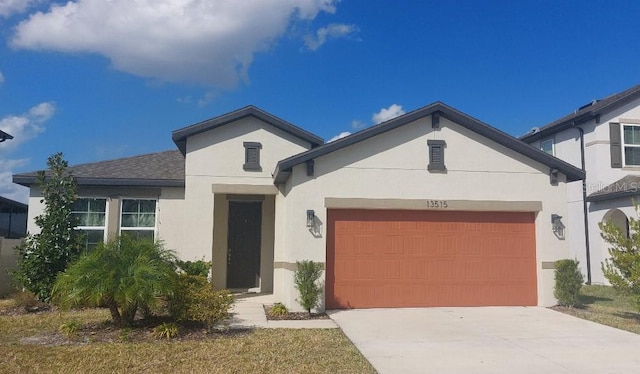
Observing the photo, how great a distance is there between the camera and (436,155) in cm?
1221

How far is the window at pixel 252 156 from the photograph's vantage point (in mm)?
14391

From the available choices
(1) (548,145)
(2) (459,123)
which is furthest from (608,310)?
(1) (548,145)

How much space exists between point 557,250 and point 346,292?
16.9ft

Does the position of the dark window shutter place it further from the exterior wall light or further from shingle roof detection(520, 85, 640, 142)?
the exterior wall light

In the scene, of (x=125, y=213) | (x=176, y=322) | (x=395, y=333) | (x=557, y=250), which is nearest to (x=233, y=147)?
(x=125, y=213)

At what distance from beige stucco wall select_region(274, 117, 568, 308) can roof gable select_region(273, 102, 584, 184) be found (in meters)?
0.16

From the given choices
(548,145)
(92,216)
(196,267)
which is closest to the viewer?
(196,267)

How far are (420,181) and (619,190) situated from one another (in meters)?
8.20

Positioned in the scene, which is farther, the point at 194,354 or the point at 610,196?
the point at 610,196

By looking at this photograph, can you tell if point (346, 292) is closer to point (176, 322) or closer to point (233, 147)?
point (176, 322)

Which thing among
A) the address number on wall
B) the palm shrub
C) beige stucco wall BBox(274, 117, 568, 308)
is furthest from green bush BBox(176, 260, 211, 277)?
the address number on wall

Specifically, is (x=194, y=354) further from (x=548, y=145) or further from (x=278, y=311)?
(x=548, y=145)

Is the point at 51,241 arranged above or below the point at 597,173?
below

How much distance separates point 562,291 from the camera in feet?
38.9
